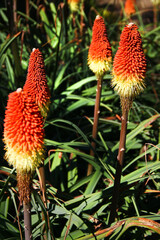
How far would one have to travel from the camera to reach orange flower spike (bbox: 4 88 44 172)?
155 cm

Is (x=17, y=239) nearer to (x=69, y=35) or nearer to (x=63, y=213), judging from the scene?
(x=63, y=213)

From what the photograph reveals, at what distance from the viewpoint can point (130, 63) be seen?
6.56ft

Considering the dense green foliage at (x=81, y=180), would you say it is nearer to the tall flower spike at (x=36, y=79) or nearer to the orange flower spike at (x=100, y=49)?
the orange flower spike at (x=100, y=49)

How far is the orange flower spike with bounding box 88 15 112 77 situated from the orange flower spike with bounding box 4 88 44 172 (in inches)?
46.1

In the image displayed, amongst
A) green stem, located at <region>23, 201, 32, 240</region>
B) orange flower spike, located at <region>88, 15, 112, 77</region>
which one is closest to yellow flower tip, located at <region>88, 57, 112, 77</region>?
orange flower spike, located at <region>88, 15, 112, 77</region>

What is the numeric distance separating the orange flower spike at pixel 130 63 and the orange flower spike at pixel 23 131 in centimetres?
75

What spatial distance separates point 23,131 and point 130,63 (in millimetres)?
936

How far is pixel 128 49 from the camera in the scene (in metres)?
2.01

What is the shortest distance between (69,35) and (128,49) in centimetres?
340

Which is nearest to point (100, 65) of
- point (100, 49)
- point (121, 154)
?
point (100, 49)

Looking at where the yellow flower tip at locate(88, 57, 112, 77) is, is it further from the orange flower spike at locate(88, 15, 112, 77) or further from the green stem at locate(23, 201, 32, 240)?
the green stem at locate(23, 201, 32, 240)

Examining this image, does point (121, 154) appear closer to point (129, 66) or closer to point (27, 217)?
point (129, 66)

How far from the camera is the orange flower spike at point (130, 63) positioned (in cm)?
200

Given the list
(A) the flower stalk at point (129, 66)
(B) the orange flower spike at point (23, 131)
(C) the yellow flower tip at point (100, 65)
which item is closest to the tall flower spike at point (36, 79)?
(B) the orange flower spike at point (23, 131)
